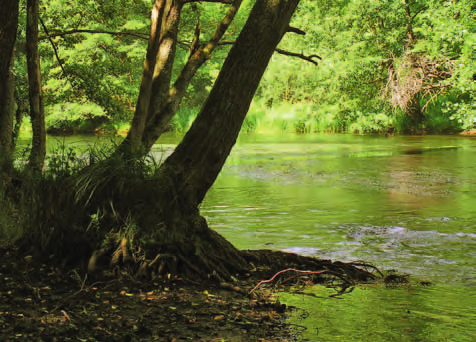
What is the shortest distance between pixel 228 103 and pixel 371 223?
4.92 metres

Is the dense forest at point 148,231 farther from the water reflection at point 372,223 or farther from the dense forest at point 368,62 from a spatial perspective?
the dense forest at point 368,62

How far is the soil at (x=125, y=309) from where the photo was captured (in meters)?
4.34

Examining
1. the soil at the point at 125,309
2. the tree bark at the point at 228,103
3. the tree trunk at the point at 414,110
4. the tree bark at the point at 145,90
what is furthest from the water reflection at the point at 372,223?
the tree trunk at the point at 414,110

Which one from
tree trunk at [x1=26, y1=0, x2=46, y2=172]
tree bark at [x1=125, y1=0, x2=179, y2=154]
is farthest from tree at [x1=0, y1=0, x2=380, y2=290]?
tree trunk at [x1=26, y1=0, x2=46, y2=172]

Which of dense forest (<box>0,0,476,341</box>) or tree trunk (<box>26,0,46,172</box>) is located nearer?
dense forest (<box>0,0,476,341</box>)

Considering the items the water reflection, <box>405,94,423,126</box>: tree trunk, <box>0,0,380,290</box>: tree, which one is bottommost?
the water reflection

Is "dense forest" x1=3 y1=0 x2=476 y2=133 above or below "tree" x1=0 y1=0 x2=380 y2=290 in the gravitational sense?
above

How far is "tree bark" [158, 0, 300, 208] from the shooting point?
5980mm

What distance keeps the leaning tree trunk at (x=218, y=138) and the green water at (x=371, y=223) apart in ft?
2.70

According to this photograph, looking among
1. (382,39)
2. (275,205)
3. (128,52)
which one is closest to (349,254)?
(275,205)

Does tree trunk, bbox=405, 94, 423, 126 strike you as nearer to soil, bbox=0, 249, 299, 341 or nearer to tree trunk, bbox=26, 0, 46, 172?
tree trunk, bbox=26, 0, 46, 172

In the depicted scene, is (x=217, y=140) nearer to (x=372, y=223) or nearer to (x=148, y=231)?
(x=148, y=231)

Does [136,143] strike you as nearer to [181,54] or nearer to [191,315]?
[191,315]

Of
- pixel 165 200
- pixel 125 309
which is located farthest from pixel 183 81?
pixel 125 309
